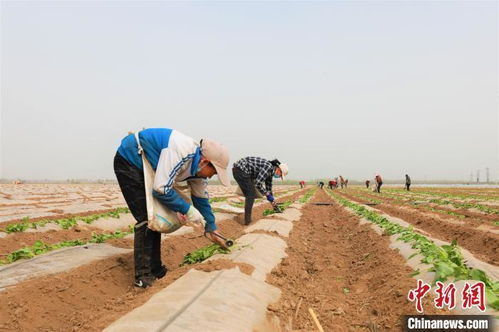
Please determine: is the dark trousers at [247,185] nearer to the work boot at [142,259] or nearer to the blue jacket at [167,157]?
the blue jacket at [167,157]

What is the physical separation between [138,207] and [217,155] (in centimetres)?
117

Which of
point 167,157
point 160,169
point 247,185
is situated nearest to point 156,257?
point 160,169

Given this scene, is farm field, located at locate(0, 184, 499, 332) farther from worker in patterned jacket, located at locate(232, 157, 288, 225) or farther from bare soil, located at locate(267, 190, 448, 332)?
worker in patterned jacket, located at locate(232, 157, 288, 225)

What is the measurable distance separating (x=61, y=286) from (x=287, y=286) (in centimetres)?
258

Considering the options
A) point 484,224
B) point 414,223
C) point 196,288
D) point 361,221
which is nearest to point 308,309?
point 196,288

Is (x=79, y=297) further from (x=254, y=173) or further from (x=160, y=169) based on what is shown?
(x=254, y=173)

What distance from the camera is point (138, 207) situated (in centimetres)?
423

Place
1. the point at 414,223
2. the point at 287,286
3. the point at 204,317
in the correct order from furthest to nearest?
the point at 414,223
the point at 287,286
the point at 204,317

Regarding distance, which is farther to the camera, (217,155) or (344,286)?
(344,286)

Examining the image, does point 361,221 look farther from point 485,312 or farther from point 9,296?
point 9,296

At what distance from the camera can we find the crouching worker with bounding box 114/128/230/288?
3908mm

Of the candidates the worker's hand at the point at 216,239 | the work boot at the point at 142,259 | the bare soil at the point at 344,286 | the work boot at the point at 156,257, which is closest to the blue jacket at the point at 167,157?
the work boot at the point at 142,259

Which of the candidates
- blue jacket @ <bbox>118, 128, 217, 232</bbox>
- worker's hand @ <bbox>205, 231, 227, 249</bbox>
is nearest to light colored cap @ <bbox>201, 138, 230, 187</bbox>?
blue jacket @ <bbox>118, 128, 217, 232</bbox>

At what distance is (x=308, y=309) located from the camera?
380 centimetres
